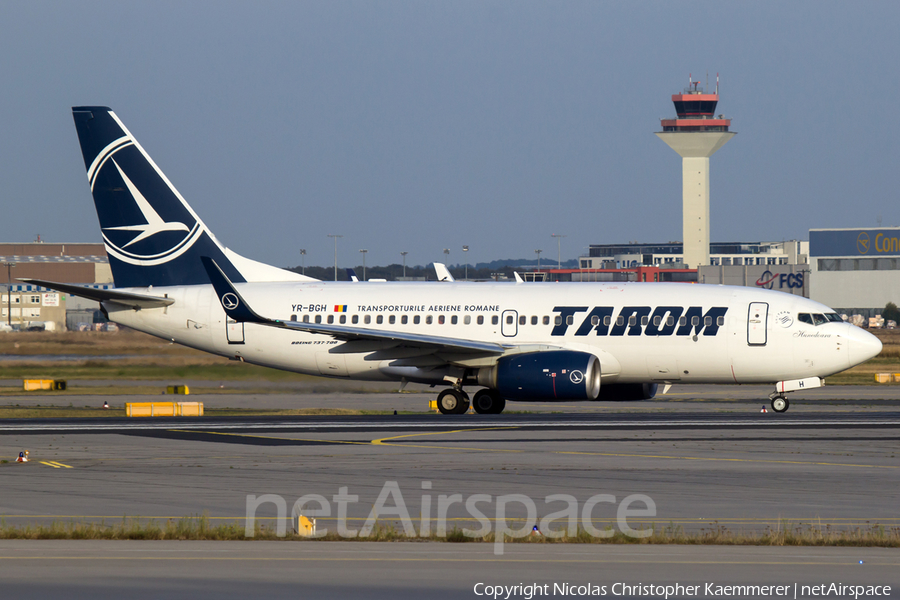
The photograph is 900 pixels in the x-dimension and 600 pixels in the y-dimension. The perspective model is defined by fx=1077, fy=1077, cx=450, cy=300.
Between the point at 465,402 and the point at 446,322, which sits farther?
the point at 446,322

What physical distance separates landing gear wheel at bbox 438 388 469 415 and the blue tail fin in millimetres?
9668

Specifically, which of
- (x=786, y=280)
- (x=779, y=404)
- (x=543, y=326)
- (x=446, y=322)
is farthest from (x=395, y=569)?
(x=786, y=280)

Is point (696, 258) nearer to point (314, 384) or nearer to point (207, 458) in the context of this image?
point (314, 384)

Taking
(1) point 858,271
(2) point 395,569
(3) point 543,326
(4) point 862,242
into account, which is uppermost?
(4) point 862,242

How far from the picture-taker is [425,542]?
13516 millimetres

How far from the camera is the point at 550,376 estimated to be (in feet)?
106

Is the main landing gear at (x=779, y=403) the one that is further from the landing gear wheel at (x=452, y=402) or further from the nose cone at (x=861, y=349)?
the landing gear wheel at (x=452, y=402)

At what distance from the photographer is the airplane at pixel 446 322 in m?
33.4

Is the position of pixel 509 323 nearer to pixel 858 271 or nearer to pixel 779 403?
pixel 779 403

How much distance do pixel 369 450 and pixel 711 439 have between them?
8232 mm

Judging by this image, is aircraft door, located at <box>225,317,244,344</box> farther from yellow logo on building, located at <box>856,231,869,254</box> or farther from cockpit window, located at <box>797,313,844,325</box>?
yellow logo on building, located at <box>856,231,869,254</box>

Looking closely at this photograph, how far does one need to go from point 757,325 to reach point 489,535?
71.9 feet

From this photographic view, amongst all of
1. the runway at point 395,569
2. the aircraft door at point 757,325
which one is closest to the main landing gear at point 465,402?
the aircraft door at point 757,325

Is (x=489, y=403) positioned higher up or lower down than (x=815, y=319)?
lower down
